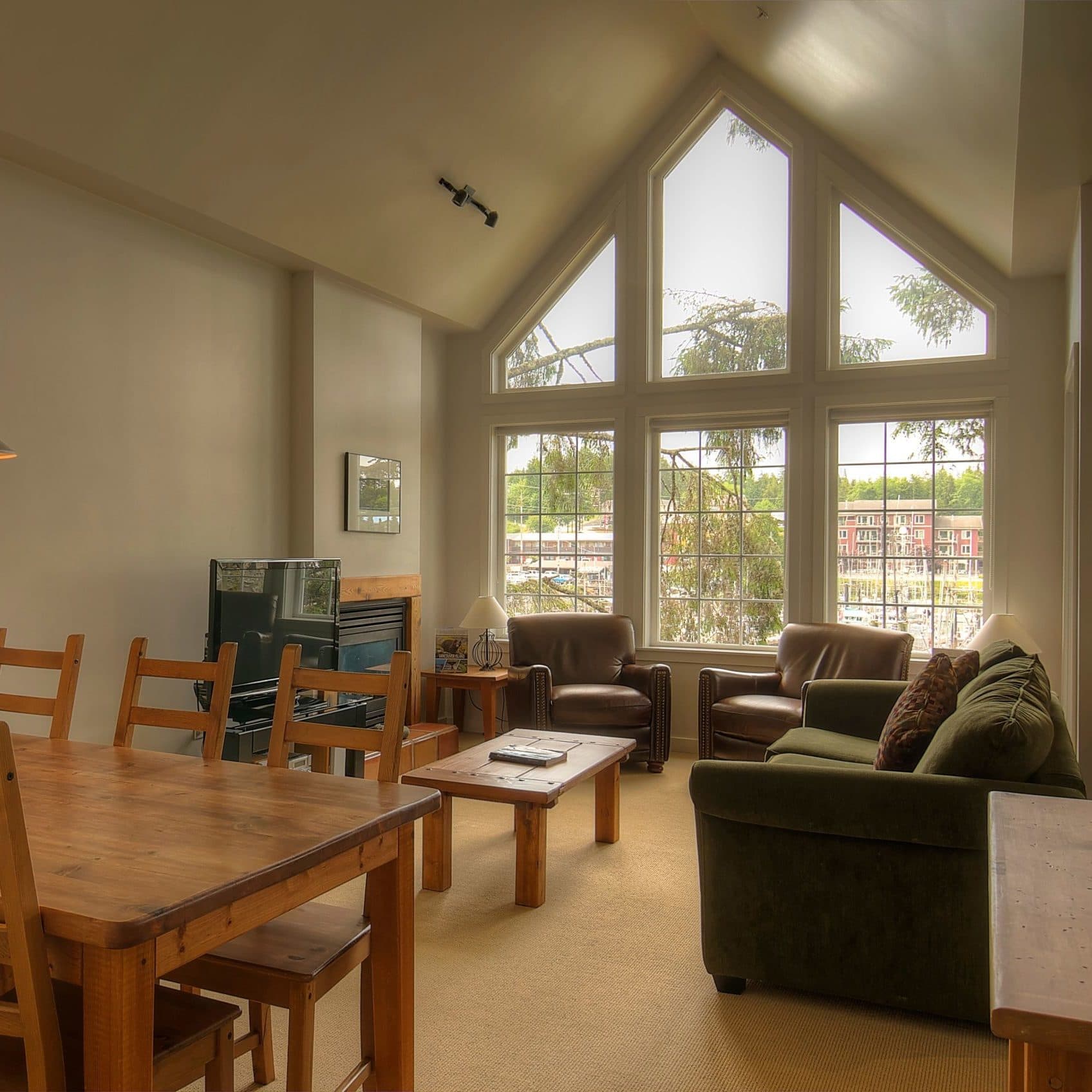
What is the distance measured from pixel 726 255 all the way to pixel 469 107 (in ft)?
6.85

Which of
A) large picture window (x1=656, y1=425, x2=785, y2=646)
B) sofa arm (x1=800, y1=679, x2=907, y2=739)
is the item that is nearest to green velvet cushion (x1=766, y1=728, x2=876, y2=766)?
sofa arm (x1=800, y1=679, x2=907, y2=739)

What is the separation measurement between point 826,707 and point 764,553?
71.7 inches

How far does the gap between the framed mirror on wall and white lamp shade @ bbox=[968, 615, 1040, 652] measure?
346 centimetres

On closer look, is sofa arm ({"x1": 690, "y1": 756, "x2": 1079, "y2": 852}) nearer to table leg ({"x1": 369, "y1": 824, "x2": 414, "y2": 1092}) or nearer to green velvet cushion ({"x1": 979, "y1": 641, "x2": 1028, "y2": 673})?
table leg ({"x1": 369, "y1": 824, "x2": 414, "y2": 1092})

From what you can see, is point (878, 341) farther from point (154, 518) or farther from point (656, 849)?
point (154, 518)

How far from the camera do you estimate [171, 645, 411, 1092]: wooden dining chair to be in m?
1.87

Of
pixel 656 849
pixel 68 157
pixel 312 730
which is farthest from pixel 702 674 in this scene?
pixel 68 157

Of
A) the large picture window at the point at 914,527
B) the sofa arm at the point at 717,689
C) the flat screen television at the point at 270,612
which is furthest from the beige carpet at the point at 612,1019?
the large picture window at the point at 914,527

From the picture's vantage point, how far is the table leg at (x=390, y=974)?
1994 millimetres

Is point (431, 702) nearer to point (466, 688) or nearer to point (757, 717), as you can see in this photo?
point (466, 688)

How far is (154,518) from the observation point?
4363 mm

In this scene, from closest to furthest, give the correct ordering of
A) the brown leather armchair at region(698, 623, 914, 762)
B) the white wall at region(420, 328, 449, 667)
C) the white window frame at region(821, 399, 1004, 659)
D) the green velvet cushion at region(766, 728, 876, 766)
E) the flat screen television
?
the green velvet cushion at region(766, 728, 876, 766), the flat screen television, the brown leather armchair at region(698, 623, 914, 762), the white window frame at region(821, 399, 1004, 659), the white wall at region(420, 328, 449, 667)

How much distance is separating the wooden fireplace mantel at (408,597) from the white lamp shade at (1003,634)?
3.19 metres

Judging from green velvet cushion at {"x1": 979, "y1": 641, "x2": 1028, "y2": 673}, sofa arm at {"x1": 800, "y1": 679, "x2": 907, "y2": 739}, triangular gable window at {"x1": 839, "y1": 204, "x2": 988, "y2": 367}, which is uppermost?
triangular gable window at {"x1": 839, "y1": 204, "x2": 988, "y2": 367}
